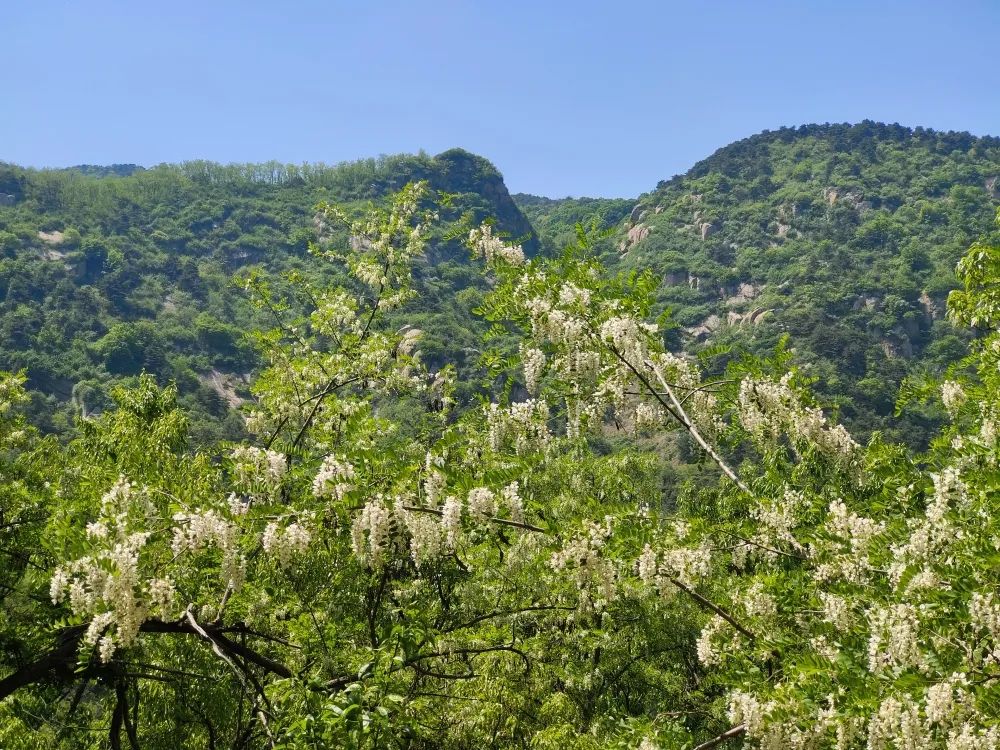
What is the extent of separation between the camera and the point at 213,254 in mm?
150125

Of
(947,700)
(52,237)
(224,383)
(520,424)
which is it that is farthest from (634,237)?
(947,700)

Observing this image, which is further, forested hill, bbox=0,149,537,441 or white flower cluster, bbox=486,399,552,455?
forested hill, bbox=0,149,537,441

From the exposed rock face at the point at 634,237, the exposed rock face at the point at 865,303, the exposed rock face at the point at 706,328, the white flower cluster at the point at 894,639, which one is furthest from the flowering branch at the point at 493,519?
the exposed rock face at the point at 634,237

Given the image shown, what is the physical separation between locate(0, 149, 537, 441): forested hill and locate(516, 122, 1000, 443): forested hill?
2804 centimetres

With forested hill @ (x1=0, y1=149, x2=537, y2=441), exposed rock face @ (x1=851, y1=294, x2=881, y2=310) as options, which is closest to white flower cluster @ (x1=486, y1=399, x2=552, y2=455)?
forested hill @ (x1=0, y1=149, x2=537, y2=441)

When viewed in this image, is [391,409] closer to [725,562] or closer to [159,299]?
[725,562]

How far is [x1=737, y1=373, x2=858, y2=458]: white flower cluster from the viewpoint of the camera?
6906 mm

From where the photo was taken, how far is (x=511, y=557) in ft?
29.9

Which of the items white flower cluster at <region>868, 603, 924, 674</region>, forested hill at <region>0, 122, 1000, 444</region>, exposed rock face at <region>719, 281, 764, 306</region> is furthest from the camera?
exposed rock face at <region>719, 281, 764, 306</region>

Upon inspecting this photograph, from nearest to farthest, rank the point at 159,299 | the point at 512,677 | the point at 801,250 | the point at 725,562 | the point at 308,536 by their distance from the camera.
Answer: the point at 308,536 → the point at 512,677 → the point at 725,562 → the point at 159,299 → the point at 801,250

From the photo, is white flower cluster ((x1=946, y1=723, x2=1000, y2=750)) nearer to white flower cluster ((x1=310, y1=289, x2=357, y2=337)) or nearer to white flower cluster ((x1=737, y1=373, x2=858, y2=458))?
white flower cluster ((x1=737, y1=373, x2=858, y2=458))

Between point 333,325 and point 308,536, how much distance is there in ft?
26.8

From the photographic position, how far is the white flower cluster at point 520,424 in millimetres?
7531

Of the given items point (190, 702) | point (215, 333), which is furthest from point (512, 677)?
point (215, 333)
